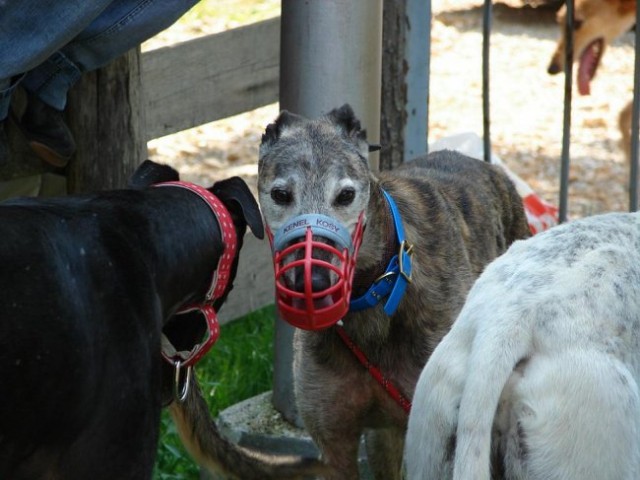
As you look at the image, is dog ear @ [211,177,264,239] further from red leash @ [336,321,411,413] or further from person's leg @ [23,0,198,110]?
person's leg @ [23,0,198,110]

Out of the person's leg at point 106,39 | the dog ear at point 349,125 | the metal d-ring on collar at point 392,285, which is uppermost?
the person's leg at point 106,39

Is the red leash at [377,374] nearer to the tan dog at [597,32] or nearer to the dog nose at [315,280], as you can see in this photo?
the dog nose at [315,280]

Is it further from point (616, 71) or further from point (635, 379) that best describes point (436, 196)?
point (616, 71)

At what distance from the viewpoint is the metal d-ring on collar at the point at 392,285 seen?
4344mm

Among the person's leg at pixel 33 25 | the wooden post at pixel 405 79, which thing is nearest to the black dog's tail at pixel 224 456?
the person's leg at pixel 33 25

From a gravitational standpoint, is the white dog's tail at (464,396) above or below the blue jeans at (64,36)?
below

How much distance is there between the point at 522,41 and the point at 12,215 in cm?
1072

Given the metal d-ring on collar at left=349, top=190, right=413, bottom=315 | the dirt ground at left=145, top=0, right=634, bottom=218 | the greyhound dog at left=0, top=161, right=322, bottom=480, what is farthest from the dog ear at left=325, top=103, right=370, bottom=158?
the dirt ground at left=145, top=0, right=634, bottom=218

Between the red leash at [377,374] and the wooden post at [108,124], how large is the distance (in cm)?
133

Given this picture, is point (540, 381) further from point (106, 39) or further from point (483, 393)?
point (106, 39)

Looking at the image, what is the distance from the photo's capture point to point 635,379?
120 inches

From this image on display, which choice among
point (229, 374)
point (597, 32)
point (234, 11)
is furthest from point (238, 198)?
point (234, 11)

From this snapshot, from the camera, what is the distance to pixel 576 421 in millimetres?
2939

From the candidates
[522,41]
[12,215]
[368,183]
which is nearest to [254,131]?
[522,41]
